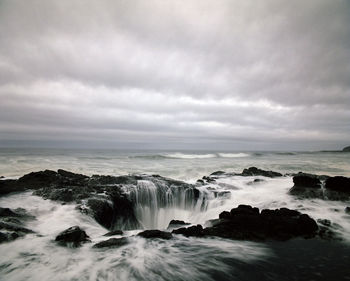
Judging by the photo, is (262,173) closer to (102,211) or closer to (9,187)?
(102,211)

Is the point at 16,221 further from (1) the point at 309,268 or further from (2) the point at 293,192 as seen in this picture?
(2) the point at 293,192

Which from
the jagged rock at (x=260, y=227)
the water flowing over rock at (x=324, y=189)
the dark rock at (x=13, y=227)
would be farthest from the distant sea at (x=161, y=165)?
the dark rock at (x=13, y=227)

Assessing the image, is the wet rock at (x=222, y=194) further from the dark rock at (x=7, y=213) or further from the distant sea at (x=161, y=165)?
the dark rock at (x=7, y=213)

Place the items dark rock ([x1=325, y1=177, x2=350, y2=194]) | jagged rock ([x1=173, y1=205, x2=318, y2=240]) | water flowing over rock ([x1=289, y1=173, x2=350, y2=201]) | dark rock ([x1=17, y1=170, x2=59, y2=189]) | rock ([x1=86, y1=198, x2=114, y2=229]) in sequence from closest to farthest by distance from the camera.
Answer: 1. jagged rock ([x1=173, y1=205, x2=318, y2=240])
2. rock ([x1=86, y1=198, x2=114, y2=229])
3. water flowing over rock ([x1=289, y1=173, x2=350, y2=201])
4. dark rock ([x1=325, y1=177, x2=350, y2=194])
5. dark rock ([x1=17, y1=170, x2=59, y2=189])

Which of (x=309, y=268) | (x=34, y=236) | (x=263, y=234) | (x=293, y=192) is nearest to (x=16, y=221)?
(x=34, y=236)

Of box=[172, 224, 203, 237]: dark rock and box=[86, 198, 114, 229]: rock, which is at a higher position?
box=[172, 224, 203, 237]: dark rock

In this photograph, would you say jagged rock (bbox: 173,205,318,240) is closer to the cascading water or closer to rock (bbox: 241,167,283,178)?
the cascading water

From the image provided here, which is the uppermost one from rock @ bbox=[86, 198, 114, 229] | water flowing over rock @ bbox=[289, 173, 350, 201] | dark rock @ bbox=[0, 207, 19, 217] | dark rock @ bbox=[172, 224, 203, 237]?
water flowing over rock @ bbox=[289, 173, 350, 201]

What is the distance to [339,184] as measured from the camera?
834 centimetres

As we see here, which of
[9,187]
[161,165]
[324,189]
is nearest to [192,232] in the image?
[324,189]

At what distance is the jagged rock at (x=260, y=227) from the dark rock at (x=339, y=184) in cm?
369

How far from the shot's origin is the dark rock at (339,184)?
818 centimetres

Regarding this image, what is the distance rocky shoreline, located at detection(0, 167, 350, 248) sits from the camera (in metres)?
5.08

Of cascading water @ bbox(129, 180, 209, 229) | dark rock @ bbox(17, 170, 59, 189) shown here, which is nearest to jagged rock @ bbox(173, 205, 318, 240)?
cascading water @ bbox(129, 180, 209, 229)
